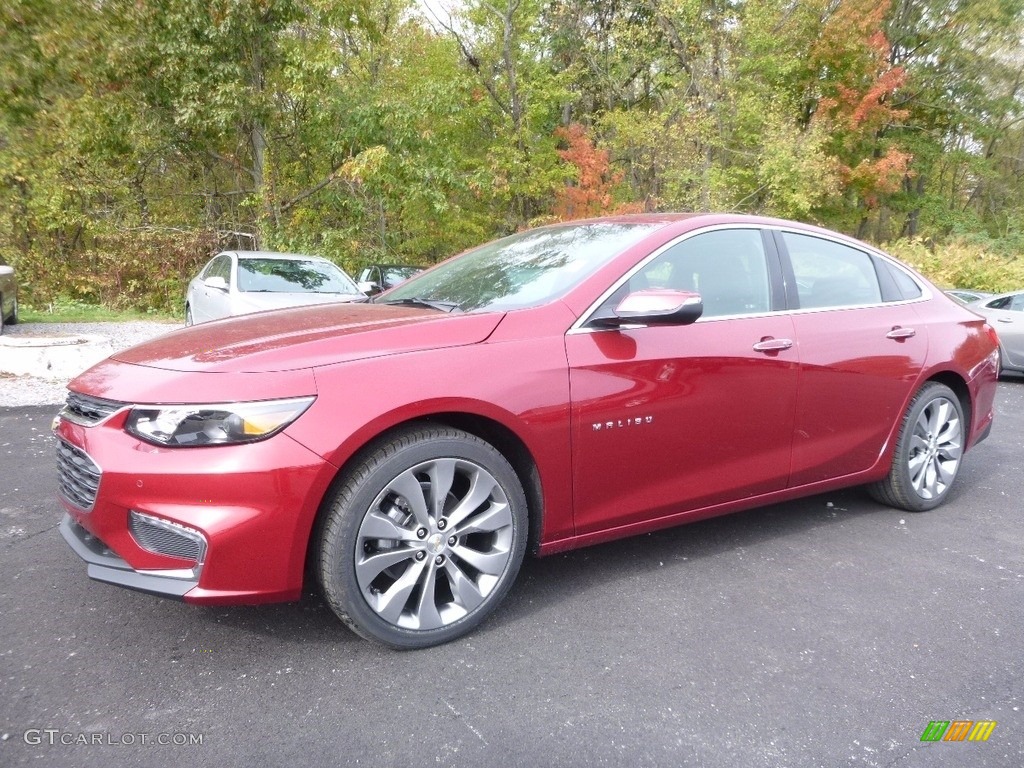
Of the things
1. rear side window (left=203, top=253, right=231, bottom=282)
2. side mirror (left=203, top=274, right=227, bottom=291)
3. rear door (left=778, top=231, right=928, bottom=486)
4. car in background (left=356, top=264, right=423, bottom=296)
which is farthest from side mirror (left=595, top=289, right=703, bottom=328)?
car in background (left=356, top=264, right=423, bottom=296)

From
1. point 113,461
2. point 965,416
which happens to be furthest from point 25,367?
point 965,416

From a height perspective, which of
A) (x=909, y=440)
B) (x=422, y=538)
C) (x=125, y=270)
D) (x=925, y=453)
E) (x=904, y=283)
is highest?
(x=125, y=270)

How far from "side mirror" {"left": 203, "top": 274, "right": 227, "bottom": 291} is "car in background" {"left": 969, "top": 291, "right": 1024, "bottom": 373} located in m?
9.81

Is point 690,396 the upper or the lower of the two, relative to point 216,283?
lower

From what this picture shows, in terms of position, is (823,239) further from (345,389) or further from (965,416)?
(345,389)

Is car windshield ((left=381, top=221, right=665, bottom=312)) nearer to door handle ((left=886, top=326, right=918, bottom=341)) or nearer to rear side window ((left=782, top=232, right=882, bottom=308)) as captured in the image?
rear side window ((left=782, top=232, right=882, bottom=308))

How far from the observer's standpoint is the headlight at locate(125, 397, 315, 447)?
2258 millimetres

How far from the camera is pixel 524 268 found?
331 centimetres

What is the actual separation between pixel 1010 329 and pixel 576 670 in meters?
10.6

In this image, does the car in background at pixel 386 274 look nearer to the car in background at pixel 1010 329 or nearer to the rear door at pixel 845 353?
the car in background at pixel 1010 329

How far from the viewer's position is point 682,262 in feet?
10.6

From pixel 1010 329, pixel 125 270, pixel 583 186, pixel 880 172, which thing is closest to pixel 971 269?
pixel 880 172

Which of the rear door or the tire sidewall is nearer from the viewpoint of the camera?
the rear door

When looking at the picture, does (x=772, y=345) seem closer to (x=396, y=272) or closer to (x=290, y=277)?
(x=290, y=277)
